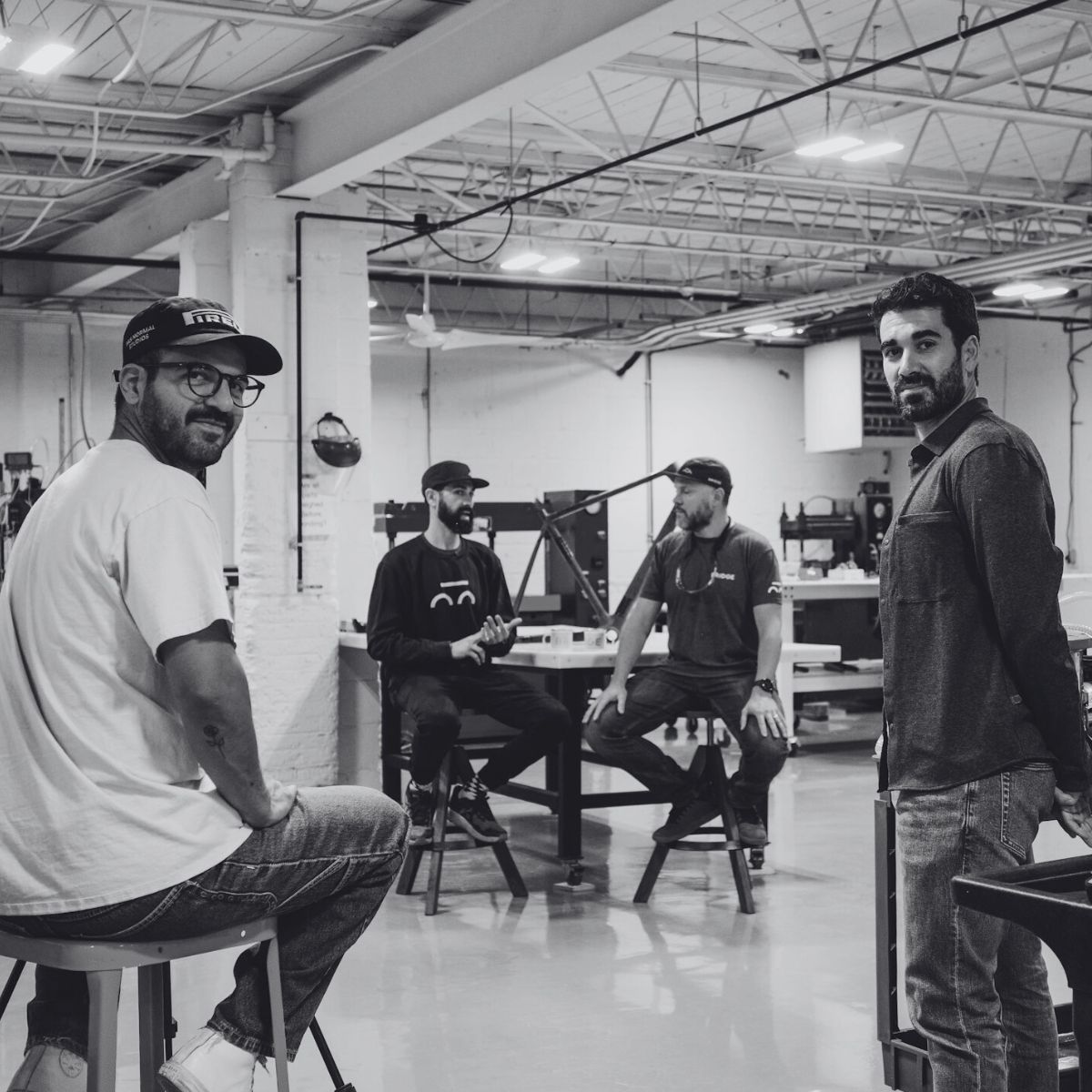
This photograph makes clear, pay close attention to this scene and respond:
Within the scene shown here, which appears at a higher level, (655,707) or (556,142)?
(556,142)

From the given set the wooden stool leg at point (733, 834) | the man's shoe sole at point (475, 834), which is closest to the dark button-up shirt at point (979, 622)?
the wooden stool leg at point (733, 834)

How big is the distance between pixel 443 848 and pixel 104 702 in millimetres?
2906

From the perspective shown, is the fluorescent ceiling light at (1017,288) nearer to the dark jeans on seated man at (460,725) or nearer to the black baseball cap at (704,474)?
the black baseball cap at (704,474)

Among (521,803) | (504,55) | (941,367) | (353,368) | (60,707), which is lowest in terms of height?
(521,803)

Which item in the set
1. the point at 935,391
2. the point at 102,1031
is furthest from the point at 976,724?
the point at 102,1031

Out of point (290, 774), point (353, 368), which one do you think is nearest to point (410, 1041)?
point (290, 774)

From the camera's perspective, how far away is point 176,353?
2164mm

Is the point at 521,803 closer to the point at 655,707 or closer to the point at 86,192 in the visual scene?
the point at 655,707

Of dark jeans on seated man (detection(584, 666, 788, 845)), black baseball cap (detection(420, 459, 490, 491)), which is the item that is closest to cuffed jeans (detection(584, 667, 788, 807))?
dark jeans on seated man (detection(584, 666, 788, 845))

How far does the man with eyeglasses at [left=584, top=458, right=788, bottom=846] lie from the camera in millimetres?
4867

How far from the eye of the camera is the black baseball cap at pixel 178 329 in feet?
7.06

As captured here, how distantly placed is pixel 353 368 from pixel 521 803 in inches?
91.4

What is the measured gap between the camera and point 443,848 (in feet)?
15.6

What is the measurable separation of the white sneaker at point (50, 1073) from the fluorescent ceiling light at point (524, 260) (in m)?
8.09
